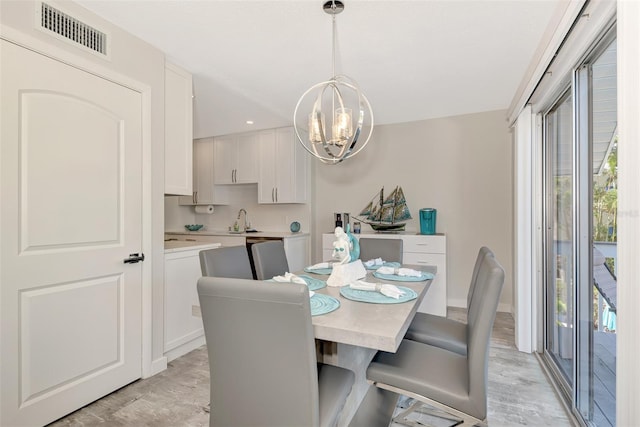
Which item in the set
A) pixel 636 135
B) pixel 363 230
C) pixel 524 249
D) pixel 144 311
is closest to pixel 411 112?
pixel 363 230

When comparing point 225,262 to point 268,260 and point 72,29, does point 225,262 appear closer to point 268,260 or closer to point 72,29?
point 268,260

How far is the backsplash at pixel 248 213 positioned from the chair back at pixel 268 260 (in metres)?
2.04

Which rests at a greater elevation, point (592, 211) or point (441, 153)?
point (441, 153)

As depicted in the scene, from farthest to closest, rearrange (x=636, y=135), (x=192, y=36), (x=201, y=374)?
1. (x=201, y=374)
2. (x=192, y=36)
3. (x=636, y=135)

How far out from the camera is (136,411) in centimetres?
181

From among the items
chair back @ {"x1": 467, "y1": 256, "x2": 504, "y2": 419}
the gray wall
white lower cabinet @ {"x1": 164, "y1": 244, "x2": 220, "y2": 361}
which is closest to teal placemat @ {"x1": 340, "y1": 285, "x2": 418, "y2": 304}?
chair back @ {"x1": 467, "y1": 256, "x2": 504, "y2": 419}

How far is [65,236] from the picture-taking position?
176 centimetres

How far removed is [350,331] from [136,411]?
1.56 metres

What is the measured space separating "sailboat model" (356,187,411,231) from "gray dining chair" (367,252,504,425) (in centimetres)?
240

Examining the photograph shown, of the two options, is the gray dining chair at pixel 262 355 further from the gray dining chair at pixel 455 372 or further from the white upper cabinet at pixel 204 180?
the white upper cabinet at pixel 204 180

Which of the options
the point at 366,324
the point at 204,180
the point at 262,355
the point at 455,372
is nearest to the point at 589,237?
the point at 455,372

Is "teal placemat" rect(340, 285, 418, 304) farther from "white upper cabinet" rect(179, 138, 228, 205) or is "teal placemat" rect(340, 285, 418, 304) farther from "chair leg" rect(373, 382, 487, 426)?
"white upper cabinet" rect(179, 138, 228, 205)

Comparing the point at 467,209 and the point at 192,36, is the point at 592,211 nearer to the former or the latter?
the point at 467,209

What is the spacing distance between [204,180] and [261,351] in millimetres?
4355
